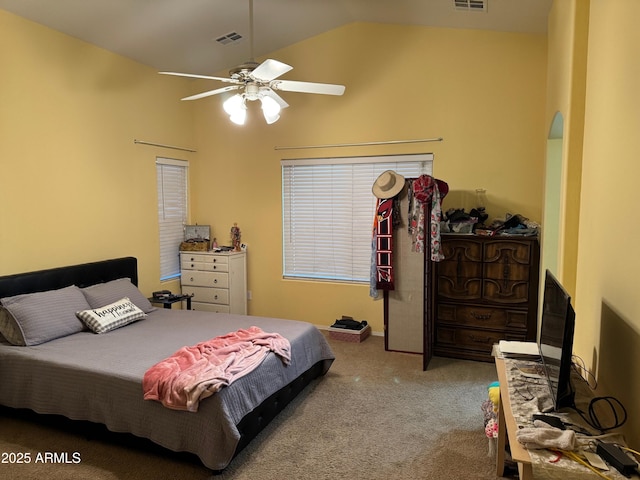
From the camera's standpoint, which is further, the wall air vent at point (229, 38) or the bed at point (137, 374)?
the wall air vent at point (229, 38)

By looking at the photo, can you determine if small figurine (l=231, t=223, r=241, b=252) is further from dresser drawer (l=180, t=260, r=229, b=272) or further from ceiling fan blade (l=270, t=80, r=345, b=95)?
ceiling fan blade (l=270, t=80, r=345, b=95)

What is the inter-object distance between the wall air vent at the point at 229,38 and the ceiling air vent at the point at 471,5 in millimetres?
2221

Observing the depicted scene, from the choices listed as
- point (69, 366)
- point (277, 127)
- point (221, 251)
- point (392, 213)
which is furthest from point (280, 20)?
point (69, 366)

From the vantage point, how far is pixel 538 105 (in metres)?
4.38

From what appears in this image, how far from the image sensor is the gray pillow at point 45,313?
329 cm

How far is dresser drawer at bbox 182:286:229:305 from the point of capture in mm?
5301

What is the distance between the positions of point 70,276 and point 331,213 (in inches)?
110

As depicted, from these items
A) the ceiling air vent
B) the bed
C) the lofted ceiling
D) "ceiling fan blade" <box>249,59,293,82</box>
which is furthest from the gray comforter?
the ceiling air vent

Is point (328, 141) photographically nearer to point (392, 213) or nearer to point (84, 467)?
point (392, 213)

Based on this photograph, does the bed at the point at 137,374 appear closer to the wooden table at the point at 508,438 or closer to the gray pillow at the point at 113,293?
the gray pillow at the point at 113,293

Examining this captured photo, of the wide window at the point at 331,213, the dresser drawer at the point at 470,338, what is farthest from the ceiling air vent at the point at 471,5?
the dresser drawer at the point at 470,338

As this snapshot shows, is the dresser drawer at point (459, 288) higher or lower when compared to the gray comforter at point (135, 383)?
higher

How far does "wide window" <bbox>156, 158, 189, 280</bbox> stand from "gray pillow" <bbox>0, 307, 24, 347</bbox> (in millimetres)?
2056

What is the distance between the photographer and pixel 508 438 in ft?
6.58
